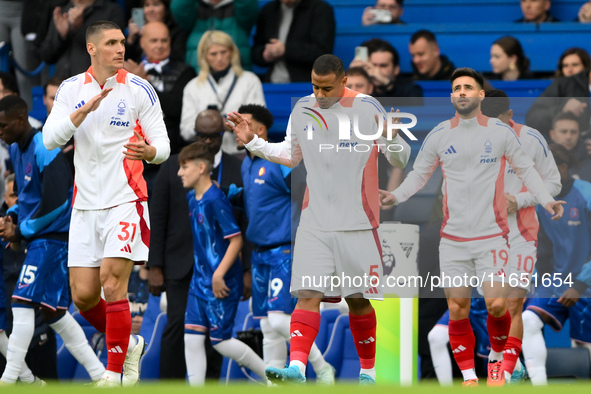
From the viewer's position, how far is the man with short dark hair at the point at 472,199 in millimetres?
7844

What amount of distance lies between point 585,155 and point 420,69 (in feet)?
8.60

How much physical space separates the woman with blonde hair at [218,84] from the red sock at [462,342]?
3791mm

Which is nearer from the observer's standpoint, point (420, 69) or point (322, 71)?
point (322, 71)

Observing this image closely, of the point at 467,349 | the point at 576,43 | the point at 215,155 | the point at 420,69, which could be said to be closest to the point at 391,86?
the point at 420,69

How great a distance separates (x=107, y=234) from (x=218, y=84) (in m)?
3.99

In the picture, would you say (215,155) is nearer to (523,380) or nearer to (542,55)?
(523,380)

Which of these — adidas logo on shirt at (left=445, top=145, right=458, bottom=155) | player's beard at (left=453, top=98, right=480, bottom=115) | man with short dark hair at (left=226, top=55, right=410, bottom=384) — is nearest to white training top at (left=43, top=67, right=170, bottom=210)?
man with short dark hair at (left=226, top=55, right=410, bottom=384)

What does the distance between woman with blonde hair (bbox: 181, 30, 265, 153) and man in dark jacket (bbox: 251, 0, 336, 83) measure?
80 centimetres

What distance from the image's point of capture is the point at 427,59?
11508mm

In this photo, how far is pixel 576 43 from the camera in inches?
494

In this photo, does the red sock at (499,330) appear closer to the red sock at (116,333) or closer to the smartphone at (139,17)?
the red sock at (116,333)

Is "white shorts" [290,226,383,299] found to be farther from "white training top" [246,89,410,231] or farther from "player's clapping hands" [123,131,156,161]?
"player's clapping hands" [123,131,156,161]

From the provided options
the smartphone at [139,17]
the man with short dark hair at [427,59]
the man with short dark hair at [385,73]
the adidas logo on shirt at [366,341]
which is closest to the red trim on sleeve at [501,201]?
the adidas logo on shirt at [366,341]

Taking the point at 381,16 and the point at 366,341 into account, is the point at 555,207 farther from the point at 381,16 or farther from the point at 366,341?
the point at 381,16
